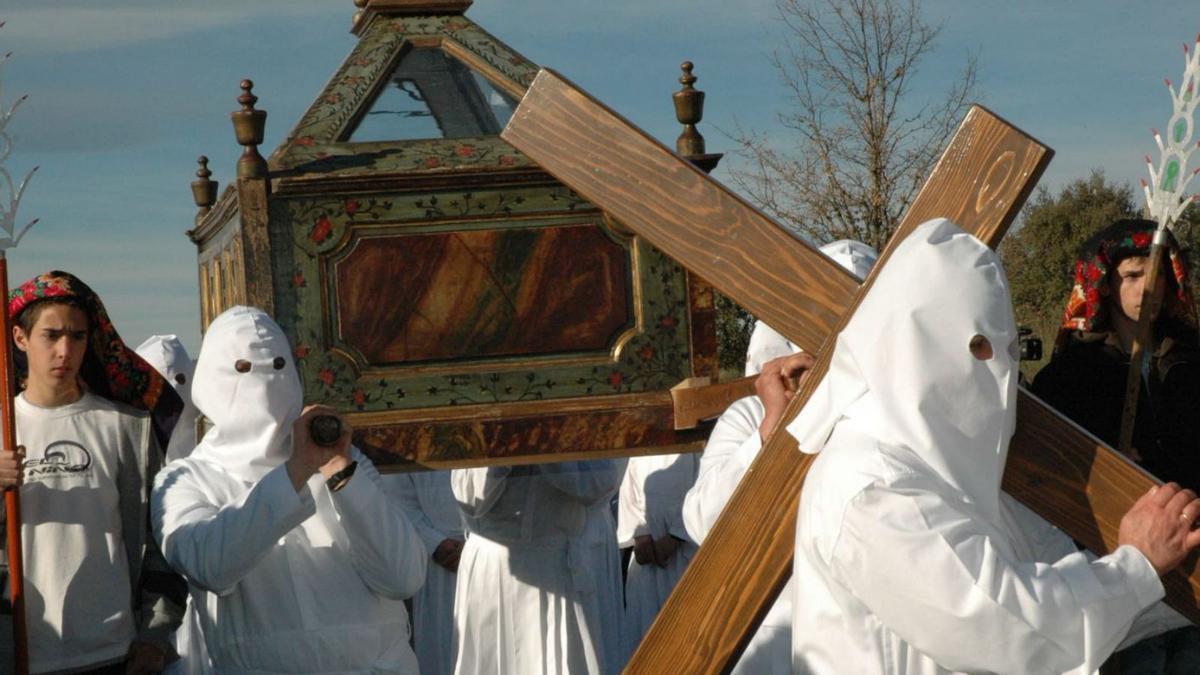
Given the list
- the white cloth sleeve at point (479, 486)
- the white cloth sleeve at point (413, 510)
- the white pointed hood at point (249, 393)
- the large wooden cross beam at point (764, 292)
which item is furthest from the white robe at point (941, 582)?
the white cloth sleeve at point (413, 510)

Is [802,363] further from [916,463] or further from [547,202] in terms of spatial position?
[547,202]

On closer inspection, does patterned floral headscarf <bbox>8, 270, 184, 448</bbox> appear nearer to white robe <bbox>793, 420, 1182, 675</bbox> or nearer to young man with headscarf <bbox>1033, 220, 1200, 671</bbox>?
young man with headscarf <bbox>1033, 220, 1200, 671</bbox>

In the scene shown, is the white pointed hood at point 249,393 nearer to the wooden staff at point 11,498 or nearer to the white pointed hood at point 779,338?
the wooden staff at point 11,498

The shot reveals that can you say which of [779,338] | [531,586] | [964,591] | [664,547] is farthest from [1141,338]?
[664,547]

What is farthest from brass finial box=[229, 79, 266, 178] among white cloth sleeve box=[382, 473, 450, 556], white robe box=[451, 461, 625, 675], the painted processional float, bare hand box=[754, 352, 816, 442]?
white cloth sleeve box=[382, 473, 450, 556]

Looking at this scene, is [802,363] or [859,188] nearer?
[802,363]

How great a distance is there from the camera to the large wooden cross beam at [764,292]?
150 inches

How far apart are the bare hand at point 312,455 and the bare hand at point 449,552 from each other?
12.8 feet

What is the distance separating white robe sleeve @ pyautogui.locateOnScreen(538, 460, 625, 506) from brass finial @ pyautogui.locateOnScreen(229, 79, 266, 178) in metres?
2.42

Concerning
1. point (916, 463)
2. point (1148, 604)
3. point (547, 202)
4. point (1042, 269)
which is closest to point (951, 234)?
point (916, 463)

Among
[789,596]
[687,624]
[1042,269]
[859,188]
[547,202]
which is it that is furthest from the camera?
[1042,269]

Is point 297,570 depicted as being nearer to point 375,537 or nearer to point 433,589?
point 375,537

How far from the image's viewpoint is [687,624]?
3.92 meters

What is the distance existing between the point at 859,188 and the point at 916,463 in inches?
402
